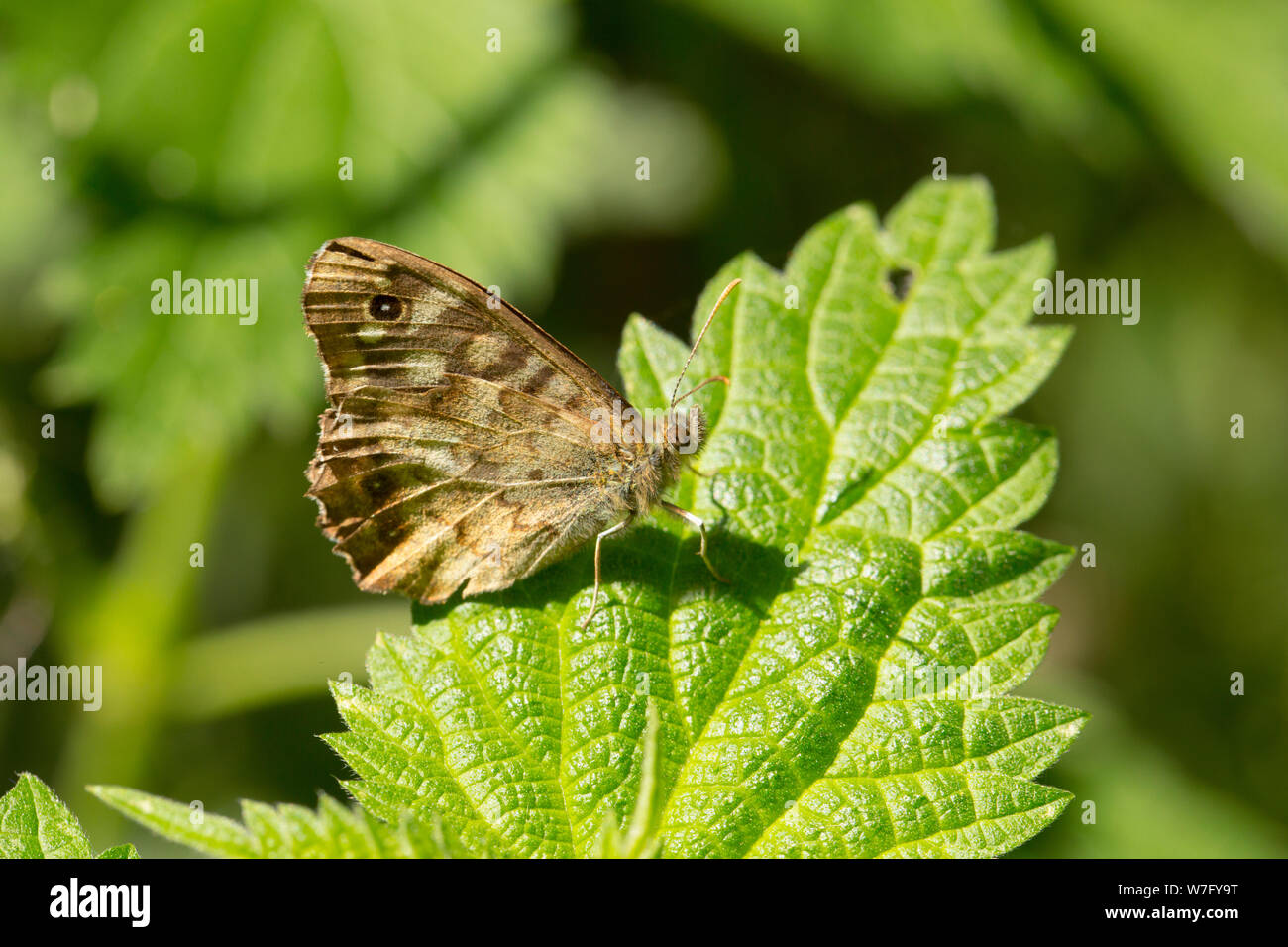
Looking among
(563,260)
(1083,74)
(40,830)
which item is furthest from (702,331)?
(1083,74)

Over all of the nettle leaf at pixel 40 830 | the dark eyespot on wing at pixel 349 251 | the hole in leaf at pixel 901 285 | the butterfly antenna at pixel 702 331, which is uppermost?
the dark eyespot on wing at pixel 349 251

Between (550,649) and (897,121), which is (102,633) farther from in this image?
(897,121)


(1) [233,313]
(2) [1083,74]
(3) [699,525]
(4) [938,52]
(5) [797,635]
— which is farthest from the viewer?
(2) [1083,74]

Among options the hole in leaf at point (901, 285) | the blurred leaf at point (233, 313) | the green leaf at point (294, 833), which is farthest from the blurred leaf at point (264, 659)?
the hole in leaf at point (901, 285)

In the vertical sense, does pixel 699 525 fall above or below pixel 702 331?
below

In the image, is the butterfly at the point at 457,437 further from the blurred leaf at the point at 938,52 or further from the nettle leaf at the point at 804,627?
the blurred leaf at the point at 938,52

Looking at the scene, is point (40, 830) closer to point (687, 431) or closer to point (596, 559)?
point (596, 559)
